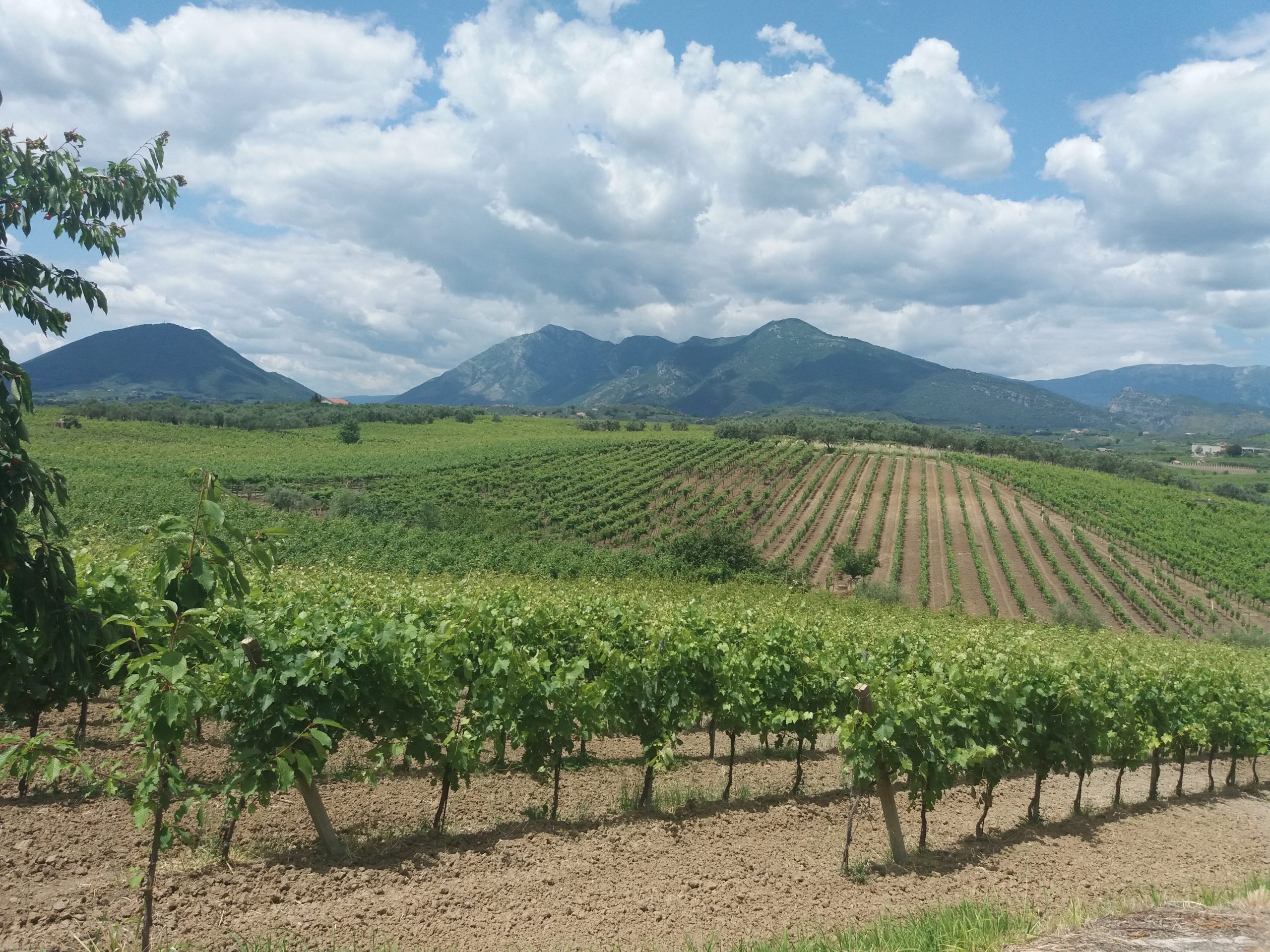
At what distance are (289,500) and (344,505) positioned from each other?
17.1ft

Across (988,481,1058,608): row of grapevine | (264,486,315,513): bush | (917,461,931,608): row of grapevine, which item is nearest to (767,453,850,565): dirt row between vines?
(917,461,931,608): row of grapevine

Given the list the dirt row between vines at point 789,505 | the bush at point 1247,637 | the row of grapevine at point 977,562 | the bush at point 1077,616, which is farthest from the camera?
the dirt row between vines at point 789,505

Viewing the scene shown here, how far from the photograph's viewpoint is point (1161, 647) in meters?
18.1

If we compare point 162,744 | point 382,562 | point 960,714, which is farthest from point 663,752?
point 382,562

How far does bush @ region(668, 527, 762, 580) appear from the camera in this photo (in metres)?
43.7

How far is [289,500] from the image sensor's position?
159ft

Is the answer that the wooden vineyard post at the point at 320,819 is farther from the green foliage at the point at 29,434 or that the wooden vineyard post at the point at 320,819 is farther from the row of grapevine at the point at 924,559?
the row of grapevine at the point at 924,559

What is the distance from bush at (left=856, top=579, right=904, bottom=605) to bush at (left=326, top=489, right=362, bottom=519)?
34.1 metres

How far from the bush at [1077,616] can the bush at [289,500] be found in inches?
1902

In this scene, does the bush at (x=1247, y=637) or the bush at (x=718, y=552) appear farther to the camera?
the bush at (x=718, y=552)

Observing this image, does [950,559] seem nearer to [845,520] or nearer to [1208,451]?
[845,520]

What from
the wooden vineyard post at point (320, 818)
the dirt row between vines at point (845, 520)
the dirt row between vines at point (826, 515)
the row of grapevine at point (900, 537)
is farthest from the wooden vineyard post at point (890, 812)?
the dirt row between vines at point (826, 515)

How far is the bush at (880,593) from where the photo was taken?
1511 inches

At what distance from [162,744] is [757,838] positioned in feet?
22.1
